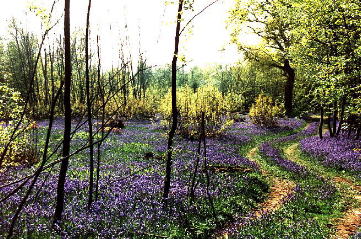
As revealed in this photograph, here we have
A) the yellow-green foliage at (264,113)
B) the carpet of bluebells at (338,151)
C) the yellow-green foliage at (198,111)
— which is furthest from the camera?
the yellow-green foliage at (264,113)

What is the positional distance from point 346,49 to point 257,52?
28.2 m

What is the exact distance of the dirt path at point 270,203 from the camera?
905cm

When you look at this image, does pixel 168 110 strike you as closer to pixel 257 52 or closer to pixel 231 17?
pixel 231 17

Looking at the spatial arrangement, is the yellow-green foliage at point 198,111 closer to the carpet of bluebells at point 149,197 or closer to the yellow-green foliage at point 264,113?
the yellow-green foliage at point 264,113

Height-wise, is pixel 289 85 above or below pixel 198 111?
above

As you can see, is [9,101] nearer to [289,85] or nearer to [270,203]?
[270,203]

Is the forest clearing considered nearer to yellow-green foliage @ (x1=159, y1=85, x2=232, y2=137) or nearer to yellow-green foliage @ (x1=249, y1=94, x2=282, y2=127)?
yellow-green foliage @ (x1=159, y1=85, x2=232, y2=137)

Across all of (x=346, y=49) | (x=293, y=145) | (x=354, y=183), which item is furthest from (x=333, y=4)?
(x=293, y=145)

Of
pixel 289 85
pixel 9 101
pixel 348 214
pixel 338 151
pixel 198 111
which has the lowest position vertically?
pixel 348 214

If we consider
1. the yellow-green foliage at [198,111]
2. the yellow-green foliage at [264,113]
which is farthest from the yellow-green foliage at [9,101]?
the yellow-green foliage at [264,113]

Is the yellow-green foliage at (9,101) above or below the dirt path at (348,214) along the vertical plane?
above

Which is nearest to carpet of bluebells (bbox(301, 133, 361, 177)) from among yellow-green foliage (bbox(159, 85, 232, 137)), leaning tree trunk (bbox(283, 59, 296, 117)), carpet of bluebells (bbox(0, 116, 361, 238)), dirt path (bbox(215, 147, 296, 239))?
carpet of bluebells (bbox(0, 116, 361, 238))

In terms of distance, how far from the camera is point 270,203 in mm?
11883

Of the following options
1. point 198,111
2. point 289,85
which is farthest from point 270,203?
point 289,85
